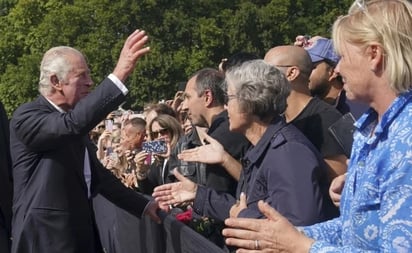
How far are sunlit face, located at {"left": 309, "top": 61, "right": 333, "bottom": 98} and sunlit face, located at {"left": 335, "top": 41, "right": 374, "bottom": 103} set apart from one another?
3.08 metres

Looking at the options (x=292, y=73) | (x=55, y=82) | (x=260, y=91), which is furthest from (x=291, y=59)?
(x=55, y=82)

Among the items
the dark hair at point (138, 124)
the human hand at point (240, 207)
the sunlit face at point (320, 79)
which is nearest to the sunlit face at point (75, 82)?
the sunlit face at point (320, 79)

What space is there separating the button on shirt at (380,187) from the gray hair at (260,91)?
4.84 ft

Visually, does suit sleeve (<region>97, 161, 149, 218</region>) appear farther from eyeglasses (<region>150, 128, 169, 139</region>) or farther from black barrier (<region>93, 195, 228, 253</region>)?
eyeglasses (<region>150, 128, 169, 139</region>)

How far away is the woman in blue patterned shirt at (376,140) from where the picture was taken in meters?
2.60

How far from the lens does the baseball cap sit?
600cm

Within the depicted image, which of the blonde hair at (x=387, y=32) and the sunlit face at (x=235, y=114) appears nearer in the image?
the blonde hair at (x=387, y=32)

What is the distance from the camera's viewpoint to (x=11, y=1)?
80.8 m

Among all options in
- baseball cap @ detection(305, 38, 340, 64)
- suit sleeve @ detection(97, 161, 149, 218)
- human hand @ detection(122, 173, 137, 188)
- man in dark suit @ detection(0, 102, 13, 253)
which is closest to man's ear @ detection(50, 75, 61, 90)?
man in dark suit @ detection(0, 102, 13, 253)

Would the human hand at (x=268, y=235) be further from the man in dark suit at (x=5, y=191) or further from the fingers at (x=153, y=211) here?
the fingers at (x=153, y=211)

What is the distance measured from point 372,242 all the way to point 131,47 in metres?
2.69

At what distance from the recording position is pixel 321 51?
6055 millimetres

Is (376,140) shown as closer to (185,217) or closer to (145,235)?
(185,217)

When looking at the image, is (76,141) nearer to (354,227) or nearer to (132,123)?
(354,227)
